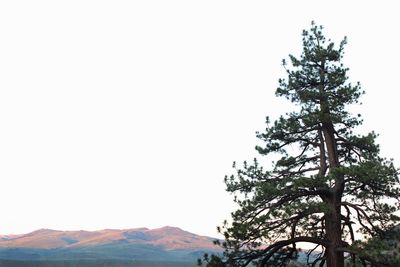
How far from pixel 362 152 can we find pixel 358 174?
3.11 metres

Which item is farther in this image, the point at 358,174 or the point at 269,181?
the point at 269,181

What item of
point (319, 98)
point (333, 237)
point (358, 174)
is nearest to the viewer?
point (358, 174)

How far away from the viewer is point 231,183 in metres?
18.8

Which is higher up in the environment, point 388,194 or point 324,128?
point 324,128

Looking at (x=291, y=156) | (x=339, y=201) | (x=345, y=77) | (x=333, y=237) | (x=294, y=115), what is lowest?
(x=333, y=237)

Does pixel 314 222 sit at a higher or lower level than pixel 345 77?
lower

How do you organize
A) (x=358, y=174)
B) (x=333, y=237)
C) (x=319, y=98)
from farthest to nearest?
(x=319, y=98) → (x=333, y=237) → (x=358, y=174)

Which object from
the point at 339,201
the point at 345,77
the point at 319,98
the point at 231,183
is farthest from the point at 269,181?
the point at 345,77

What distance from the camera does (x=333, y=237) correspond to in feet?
58.4

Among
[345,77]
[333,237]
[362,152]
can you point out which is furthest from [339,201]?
[345,77]

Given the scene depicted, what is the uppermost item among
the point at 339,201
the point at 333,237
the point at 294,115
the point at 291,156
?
the point at 294,115

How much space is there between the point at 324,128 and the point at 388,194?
376 centimetres

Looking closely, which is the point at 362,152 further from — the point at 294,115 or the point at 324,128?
the point at 294,115

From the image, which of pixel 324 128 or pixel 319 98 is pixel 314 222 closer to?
pixel 324 128
